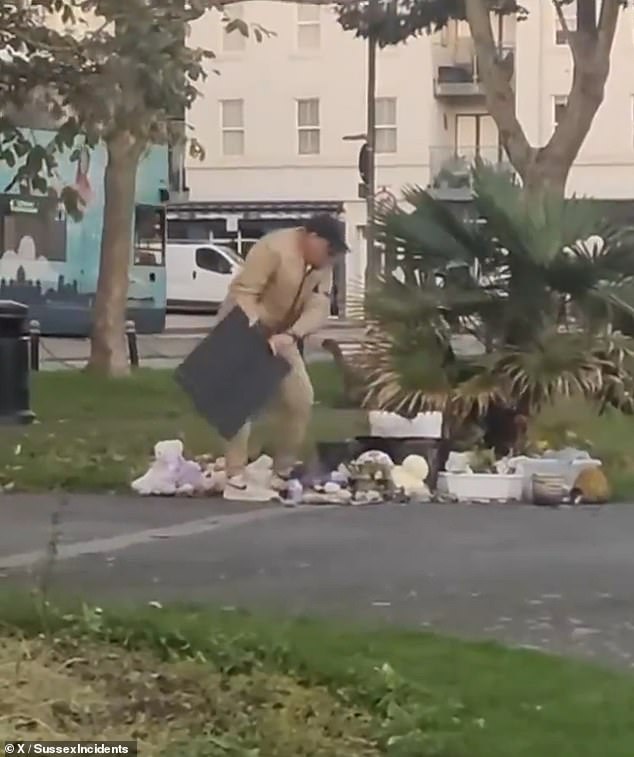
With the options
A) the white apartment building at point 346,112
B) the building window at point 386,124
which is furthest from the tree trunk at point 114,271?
the building window at point 386,124

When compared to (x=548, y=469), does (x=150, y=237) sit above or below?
above

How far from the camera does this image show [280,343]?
1102 centimetres

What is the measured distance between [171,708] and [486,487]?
5.72 meters

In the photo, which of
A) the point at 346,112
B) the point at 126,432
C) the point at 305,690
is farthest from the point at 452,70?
the point at 305,690

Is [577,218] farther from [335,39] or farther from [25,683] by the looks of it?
[335,39]

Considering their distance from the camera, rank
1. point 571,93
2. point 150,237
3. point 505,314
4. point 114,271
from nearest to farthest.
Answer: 1. point 505,314
2. point 571,93
3. point 114,271
4. point 150,237

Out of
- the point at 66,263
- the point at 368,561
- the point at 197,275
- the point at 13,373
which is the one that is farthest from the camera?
the point at 197,275

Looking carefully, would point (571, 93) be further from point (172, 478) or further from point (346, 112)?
point (346, 112)

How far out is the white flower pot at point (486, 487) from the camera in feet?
36.0

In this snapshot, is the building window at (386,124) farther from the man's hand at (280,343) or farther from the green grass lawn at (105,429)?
the man's hand at (280,343)

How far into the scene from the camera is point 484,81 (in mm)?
18812

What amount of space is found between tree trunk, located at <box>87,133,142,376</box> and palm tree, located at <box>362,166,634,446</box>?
913 cm

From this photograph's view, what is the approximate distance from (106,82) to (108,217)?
1134 centimetres

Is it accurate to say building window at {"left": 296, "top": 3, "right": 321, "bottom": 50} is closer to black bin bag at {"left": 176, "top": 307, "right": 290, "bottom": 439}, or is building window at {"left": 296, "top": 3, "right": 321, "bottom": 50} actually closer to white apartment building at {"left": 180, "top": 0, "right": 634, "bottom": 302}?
white apartment building at {"left": 180, "top": 0, "right": 634, "bottom": 302}
